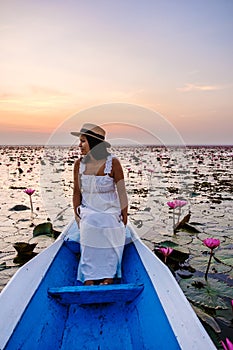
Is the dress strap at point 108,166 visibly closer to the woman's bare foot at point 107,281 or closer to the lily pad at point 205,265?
the woman's bare foot at point 107,281

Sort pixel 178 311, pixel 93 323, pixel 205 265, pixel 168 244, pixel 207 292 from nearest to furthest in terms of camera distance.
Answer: pixel 178 311, pixel 93 323, pixel 207 292, pixel 205 265, pixel 168 244

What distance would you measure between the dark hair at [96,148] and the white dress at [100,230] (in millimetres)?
55

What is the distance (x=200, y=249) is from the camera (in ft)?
10.1

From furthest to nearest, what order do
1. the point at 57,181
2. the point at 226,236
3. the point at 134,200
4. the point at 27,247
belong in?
the point at 57,181
the point at 134,200
the point at 226,236
the point at 27,247

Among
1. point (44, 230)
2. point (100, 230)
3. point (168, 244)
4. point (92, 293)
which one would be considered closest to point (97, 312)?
point (92, 293)

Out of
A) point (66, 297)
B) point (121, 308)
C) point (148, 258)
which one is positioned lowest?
point (121, 308)

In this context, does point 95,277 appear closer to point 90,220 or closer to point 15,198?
point 90,220

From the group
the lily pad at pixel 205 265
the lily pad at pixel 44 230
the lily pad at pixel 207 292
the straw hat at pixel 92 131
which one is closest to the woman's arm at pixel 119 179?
the straw hat at pixel 92 131

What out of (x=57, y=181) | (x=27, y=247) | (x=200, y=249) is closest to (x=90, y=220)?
(x=27, y=247)

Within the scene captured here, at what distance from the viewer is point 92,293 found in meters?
1.62

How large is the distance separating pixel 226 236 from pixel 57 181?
6.05 meters

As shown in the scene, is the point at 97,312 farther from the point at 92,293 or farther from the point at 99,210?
the point at 99,210

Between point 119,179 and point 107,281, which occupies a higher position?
point 119,179

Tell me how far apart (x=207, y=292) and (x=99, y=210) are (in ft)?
3.29
